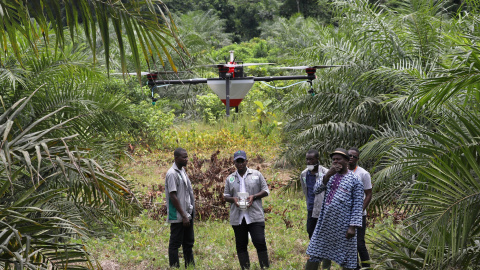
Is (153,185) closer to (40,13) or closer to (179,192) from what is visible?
(179,192)

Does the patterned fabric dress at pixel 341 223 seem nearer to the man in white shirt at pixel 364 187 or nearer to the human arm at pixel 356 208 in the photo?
the human arm at pixel 356 208

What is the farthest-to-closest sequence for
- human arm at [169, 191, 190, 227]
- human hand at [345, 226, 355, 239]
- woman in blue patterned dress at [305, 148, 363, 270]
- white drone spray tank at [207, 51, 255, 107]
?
white drone spray tank at [207, 51, 255, 107] → human arm at [169, 191, 190, 227] → woman in blue patterned dress at [305, 148, 363, 270] → human hand at [345, 226, 355, 239]

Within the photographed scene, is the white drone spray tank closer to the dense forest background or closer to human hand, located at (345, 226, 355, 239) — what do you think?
the dense forest background

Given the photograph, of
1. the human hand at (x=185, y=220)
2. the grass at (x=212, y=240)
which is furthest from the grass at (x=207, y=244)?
the human hand at (x=185, y=220)

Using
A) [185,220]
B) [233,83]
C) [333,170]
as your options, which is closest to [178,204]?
[185,220]

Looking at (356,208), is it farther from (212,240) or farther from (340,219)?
(212,240)

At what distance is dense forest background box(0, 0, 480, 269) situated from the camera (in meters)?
4.08

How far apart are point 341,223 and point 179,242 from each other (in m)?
2.45

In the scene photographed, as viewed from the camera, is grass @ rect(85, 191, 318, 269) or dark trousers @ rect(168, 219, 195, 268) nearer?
dark trousers @ rect(168, 219, 195, 268)

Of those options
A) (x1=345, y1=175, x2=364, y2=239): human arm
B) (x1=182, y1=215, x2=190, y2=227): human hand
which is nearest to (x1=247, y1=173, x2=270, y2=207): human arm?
(x1=182, y1=215, x2=190, y2=227): human hand

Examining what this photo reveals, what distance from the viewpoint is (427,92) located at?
4520mm

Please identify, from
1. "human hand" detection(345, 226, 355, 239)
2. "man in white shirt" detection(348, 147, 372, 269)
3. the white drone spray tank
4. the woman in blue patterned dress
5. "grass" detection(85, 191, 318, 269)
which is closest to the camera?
"human hand" detection(345, 226, 355, 239)

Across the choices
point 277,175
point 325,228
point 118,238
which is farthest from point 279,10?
point 325,228

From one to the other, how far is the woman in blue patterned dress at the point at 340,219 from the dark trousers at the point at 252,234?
140cm
